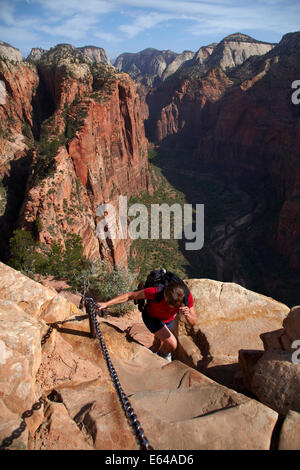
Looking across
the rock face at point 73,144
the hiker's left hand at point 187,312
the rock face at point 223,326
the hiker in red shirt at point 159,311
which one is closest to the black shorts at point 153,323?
the hiker in red shirt at point 159,311

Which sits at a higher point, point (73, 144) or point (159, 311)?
point (73, 144)

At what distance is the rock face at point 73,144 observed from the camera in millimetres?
28453

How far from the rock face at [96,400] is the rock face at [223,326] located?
6.18ft

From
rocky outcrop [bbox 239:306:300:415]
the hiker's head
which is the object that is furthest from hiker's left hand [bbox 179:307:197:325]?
rocky outcrop [bbox 239:306:300:415]

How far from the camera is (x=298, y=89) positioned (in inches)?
2736

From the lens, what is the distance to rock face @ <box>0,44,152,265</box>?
28.5 m

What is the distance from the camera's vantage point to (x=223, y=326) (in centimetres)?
912

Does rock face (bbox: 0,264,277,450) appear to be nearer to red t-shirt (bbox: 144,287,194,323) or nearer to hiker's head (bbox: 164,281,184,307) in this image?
red t-shirt (bbox: 144,287,194,323)

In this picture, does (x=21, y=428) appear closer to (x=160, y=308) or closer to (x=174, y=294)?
(x=174, y=294)

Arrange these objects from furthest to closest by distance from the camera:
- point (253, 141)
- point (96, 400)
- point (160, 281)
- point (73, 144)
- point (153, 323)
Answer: point (253, 141) → point (73, 144) → point (153, 323) → point (160, 281) → point (96, 400)

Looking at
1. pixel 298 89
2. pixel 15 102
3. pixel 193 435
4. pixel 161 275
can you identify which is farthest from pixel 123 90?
pixel 193 435

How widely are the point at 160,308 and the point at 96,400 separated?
266cm

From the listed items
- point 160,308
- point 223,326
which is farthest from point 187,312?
point 223,326

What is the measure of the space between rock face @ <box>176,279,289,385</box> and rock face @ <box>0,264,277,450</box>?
6.18ft
